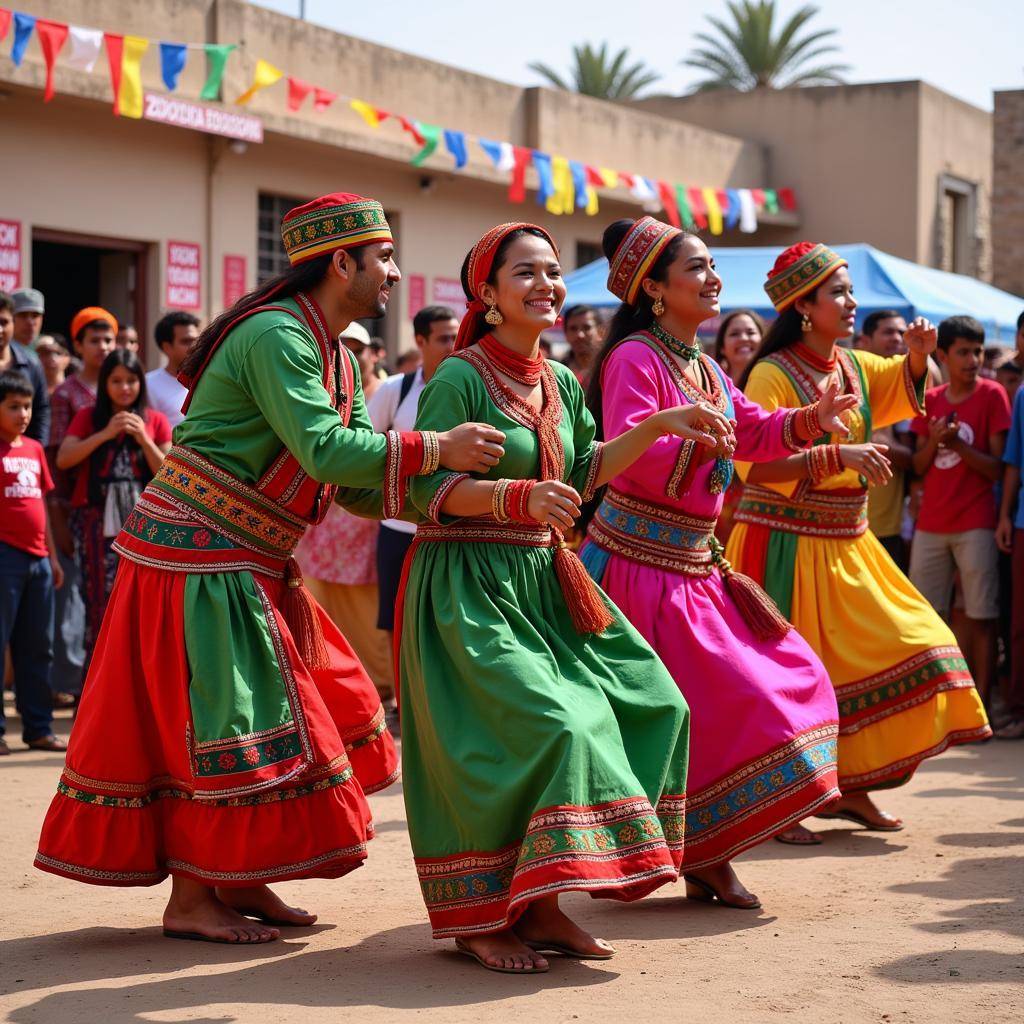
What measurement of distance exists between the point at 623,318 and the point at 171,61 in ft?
30.6

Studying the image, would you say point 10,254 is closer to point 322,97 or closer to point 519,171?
point 322,97

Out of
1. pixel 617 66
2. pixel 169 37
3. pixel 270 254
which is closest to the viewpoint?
pixel 169 37

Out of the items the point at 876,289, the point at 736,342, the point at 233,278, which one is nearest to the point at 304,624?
the point at 736,342

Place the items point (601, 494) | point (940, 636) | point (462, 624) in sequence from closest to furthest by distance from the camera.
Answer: point (462, 624) → point (601, 494) → point (940, 636)

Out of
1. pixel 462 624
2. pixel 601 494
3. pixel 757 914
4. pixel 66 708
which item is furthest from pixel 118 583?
pixel 66 708

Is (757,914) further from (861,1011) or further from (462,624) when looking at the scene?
(462,624)

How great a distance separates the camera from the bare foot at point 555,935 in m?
4.29

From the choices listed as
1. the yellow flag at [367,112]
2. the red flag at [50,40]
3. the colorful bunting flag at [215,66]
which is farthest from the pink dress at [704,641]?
the yellow flag at [367,112]

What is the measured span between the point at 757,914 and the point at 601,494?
4.77ft

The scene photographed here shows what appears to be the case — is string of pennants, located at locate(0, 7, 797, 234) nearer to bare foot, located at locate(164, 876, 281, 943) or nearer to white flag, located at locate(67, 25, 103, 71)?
white flag, located at locate(67, 25, 103, 71)

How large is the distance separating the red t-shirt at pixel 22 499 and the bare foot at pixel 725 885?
409 cm

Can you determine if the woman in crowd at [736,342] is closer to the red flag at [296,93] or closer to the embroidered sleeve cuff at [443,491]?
the embroidered sleeve cuff at [443,491]

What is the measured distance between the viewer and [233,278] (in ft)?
51.3

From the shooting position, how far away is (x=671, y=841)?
4383mm
